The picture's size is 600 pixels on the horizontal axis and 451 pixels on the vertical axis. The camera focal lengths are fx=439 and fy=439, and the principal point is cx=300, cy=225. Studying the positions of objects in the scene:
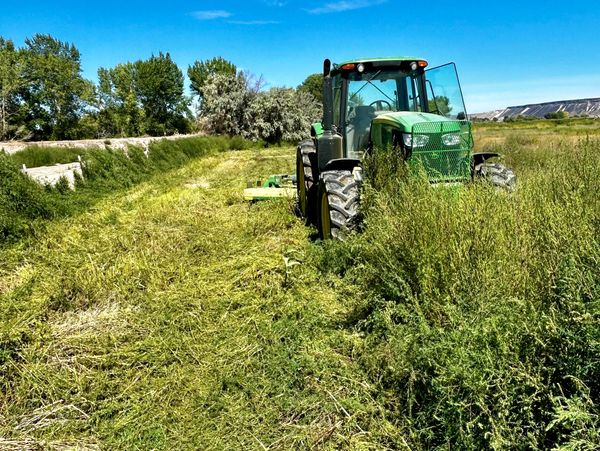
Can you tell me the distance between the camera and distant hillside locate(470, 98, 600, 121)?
5491 cm

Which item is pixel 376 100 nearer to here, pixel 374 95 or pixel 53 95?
pixel 374 95

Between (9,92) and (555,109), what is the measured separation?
2684 inches

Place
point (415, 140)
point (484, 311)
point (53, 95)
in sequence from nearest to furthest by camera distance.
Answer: point (484, 311), point (415, 140), point (53, 95)

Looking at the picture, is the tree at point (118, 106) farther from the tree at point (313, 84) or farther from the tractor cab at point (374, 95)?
the tractor cab at point (374, 95)

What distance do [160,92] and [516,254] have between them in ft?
201

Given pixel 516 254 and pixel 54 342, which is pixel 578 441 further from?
pixel 54 342

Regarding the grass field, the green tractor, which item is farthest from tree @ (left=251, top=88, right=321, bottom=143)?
the grass field

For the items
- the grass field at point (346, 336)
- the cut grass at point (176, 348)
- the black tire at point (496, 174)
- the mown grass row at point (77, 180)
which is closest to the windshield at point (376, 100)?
the black tire at point (496, 174)

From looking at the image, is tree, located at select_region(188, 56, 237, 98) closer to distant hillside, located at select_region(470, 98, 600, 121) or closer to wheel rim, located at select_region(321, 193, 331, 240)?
distant hillside, located at select_region(470, 98, 600, 121)

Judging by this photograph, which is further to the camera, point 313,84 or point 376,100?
point 313,84

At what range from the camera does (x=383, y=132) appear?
5391mm

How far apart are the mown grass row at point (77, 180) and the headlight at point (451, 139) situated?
596 centimetres

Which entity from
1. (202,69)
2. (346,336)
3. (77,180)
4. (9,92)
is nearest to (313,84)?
(202,69)

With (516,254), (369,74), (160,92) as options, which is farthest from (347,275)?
(160,92)
